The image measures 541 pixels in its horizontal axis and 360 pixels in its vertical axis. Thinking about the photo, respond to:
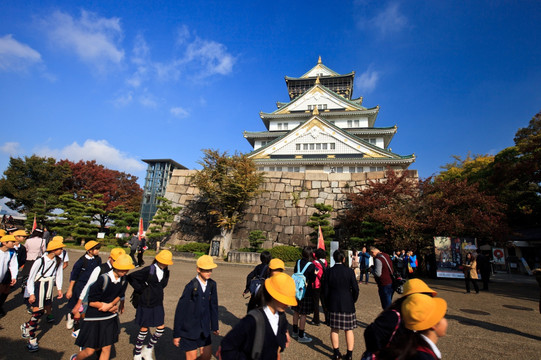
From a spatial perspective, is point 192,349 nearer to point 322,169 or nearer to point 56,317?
point 56,317

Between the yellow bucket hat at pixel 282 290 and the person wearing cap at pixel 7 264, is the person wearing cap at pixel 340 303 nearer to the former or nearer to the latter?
the yellow bucket hat at pixel 282 290

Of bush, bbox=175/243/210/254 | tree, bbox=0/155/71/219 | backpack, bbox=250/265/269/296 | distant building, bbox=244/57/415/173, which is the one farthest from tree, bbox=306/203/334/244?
tree, bbox=0/155/71/219

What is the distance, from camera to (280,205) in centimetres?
1816

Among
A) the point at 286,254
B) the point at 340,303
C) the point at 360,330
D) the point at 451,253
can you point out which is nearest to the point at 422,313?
the point at 340,303

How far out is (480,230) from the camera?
1214 centimetres

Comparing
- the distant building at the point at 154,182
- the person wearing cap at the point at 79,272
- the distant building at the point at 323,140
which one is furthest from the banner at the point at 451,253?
the distant building at the point at 154,182

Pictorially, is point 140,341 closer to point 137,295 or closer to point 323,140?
point 137,295

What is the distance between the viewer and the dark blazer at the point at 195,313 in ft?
9.89

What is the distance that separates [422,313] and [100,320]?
348 cm

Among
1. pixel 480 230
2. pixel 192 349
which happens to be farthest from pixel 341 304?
pixel 480 230

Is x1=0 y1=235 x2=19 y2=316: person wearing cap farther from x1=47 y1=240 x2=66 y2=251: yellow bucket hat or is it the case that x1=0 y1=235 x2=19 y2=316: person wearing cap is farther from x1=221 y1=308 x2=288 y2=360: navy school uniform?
x1=221 y1=308 x2=288 y2=360: navy school uniform

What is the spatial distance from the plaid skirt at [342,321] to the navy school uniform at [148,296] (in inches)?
98.0

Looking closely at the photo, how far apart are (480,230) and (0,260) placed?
54.8 ft

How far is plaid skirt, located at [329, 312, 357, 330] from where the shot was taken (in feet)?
12.4
